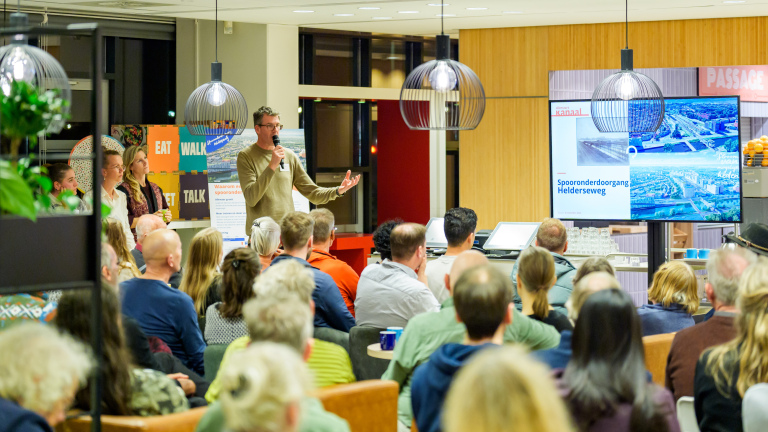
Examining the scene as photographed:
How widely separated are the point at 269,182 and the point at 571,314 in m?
3.71

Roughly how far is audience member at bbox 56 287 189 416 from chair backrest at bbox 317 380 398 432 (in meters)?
0.65

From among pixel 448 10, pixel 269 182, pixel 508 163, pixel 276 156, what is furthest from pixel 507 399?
pixel 508 163

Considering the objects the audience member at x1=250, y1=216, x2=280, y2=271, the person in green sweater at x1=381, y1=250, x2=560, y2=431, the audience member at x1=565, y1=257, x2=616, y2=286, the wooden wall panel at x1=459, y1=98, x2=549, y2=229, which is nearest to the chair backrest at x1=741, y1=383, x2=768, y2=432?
the person in green sweater at x1=381, y1=250, x2=560, y2=431

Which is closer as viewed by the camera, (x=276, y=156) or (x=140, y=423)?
(x=140, y=423)

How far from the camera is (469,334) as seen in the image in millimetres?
2910

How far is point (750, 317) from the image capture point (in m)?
3.07

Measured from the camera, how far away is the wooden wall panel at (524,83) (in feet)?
27.9

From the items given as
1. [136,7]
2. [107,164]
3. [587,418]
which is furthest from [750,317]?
[136,7]

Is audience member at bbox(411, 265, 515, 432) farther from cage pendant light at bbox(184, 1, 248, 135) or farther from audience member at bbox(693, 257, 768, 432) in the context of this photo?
cage pendant light at bbox(184, 1, 248, 135)

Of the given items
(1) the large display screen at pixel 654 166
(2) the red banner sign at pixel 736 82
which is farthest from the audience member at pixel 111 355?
(2) the red banner sign at pixel 736 82

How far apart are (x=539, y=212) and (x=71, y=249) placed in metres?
6.74

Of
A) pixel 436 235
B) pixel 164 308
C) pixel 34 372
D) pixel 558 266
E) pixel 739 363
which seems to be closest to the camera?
pixel 34 372

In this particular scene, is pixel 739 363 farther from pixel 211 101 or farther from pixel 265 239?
pixel 211 101

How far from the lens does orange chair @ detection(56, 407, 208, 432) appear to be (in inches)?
114
